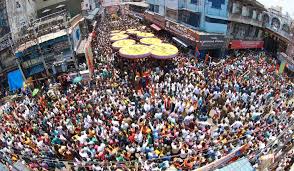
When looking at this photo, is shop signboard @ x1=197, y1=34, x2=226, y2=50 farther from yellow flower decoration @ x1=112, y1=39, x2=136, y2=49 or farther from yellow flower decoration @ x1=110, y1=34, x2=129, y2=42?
yellow flower decoration @ x1=110, y1=34, x2=129, y2=42

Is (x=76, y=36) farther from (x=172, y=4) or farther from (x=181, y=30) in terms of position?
(x=172, y=4)

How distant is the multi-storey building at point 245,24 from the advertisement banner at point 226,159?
16.3 meters

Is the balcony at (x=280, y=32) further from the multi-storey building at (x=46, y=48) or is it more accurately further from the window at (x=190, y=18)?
the multi-storey building at (x=46, y=48)

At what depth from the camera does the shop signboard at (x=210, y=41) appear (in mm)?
26473

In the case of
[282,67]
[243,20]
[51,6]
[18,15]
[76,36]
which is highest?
[51,6]

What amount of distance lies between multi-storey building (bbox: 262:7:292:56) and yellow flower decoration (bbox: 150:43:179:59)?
377 inches

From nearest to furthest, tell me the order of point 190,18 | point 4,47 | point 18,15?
point 4,47 → point 18,15 → point 190,18

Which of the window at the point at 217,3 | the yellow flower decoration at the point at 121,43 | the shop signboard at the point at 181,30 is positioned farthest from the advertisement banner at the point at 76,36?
the window at the point at 217,3

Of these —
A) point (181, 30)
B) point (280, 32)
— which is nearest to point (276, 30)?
point (280, 32)

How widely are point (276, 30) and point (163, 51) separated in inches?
427

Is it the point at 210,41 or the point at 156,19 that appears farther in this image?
the point at 156,19

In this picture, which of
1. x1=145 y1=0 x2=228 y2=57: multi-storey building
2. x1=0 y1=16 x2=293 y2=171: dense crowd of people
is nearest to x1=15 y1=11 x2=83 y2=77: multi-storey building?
x1=0 y1=16 x2=293 y2=171: dense crowd of people

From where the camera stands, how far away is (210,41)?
2670 centimetres

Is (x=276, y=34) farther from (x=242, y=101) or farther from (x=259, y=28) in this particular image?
(x=242, y=101)
